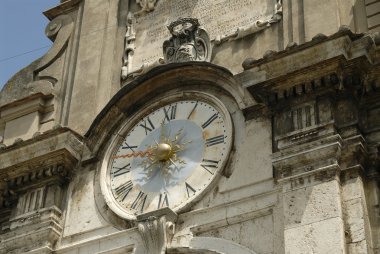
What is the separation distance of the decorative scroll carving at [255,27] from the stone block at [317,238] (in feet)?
11.6

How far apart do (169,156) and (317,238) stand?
107 inches

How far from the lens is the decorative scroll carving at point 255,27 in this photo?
12.8 meters

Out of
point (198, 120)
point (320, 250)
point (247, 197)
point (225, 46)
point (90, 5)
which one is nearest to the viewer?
point (320, 250)

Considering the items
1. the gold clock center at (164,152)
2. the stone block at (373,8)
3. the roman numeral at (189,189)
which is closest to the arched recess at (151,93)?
the gold clock center at (164,152)

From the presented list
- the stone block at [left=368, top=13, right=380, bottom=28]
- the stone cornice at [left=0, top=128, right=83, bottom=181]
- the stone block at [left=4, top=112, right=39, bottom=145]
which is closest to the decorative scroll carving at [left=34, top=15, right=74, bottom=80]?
the stone block at [left=4, top=112, right=39, bottom=145]

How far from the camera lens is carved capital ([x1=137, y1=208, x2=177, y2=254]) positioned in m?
11.2

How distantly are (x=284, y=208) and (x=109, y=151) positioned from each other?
118 inches

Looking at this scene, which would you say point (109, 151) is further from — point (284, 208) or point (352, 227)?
point (352, 227)

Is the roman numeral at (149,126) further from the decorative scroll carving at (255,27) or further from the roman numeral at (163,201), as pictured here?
the decorative scroll carving at (255,27)

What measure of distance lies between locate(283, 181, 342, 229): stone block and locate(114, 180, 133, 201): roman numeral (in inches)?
92.1

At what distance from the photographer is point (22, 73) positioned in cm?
1502

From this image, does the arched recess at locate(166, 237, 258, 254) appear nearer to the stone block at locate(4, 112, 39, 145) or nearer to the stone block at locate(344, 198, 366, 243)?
the stone block at locate(344, 198, 366, 243)

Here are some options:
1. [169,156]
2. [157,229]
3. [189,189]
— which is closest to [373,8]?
[169,156]

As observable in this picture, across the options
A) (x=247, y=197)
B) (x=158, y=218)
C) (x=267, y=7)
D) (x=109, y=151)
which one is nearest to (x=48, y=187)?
(x=109, y=151)
